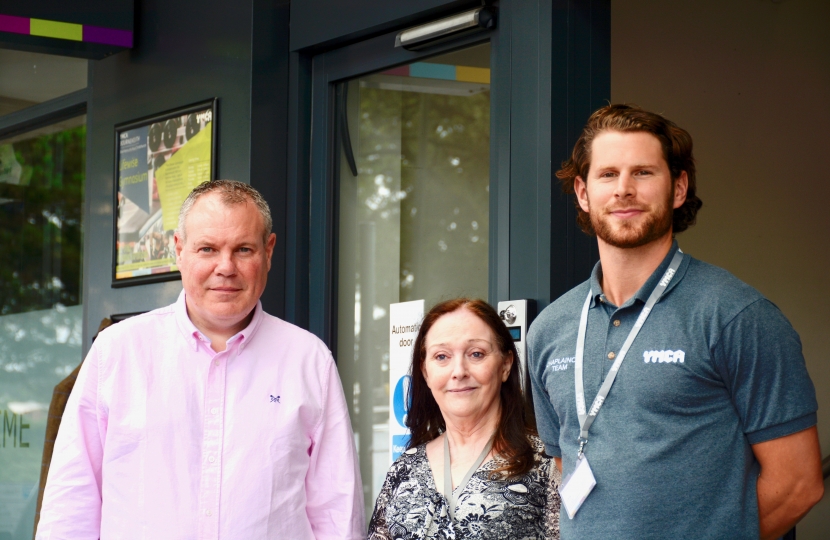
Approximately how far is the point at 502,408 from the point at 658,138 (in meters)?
0.90

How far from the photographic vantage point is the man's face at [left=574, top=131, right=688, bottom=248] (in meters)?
2.16

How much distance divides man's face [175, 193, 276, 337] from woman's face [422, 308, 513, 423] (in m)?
0.52

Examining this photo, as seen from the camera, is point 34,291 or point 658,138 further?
point 34,291

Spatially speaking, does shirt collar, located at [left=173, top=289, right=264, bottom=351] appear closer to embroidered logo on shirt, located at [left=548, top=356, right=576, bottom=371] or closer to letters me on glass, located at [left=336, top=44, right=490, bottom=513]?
embroidered logo on shirt, located at [left=548, top=356, right=576, bottom=371]

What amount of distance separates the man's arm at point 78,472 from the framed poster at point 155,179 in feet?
6.23

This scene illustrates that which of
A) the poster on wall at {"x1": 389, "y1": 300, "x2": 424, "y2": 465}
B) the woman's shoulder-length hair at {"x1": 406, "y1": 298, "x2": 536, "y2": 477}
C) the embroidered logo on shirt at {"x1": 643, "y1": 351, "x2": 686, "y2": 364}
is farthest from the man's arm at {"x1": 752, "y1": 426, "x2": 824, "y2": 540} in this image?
the poster on wall at {"x1": 389, "y1": 300, "x2": 424, "y2": 465}

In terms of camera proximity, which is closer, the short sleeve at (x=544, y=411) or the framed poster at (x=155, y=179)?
the short sleeve at (x=544, y=411)

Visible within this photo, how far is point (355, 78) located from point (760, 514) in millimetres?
2737

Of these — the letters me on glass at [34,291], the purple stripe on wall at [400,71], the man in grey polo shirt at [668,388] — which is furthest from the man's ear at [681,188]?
the letters me on glass at [34,291]

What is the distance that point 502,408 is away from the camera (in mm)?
2752

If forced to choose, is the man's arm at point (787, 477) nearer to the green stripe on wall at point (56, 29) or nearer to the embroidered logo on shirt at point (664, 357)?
the embroidered logo on shirt at point (664, 357)

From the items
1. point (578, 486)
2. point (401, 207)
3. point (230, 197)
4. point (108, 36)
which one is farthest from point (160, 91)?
point (578, 486)

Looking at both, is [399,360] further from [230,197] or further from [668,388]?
[668,388]

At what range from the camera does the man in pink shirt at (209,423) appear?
247 cm
